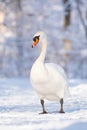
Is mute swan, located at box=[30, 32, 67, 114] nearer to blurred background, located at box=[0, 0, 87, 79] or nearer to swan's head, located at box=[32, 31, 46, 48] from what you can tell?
swan's head, located at box=[32, 31, 46, 48]

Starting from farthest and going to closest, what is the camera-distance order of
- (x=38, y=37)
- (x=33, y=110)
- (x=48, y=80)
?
(x=33, y=110), (x=38, y=37), (x=48, y=80)

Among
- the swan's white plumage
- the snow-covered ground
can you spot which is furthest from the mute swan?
the snow-covered ground

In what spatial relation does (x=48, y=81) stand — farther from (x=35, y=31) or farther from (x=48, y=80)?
(x=35, y=31)

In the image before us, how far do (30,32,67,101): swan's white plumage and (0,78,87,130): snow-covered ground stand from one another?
32 centimetres

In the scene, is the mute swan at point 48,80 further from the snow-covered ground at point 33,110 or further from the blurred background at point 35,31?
the blurred background at point 35,31

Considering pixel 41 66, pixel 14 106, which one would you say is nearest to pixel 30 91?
pixel 14 106

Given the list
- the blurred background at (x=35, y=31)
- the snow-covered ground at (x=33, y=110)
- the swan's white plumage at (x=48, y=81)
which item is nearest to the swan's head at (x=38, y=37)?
the swan's white plumage at (x=48, y=81)

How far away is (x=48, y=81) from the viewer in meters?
9.48

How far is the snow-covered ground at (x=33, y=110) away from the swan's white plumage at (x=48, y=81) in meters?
0.32

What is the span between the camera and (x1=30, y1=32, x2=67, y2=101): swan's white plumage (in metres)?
9.45

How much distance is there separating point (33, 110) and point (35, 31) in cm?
1932

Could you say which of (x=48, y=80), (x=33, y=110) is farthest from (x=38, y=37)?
(x=33, y=110)

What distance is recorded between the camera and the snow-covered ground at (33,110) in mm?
7062

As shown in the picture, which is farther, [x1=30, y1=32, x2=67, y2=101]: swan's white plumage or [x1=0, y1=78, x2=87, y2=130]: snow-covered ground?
[x1=30, y1=32, x2=67, y2=101]: swan's white plumage
